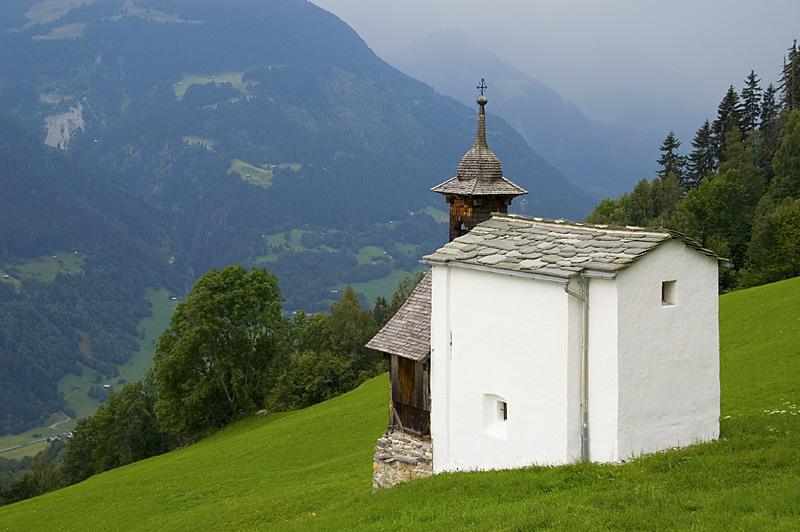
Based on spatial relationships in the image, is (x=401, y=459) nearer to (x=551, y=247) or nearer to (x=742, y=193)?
(x=551, y=247)

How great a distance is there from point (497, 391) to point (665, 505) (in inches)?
217

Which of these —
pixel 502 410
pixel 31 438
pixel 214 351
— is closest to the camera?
pixel 502 410

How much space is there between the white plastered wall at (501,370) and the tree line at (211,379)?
39.0m

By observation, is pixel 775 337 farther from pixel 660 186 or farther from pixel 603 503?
pixel 660 186

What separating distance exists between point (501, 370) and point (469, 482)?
2477 millimetres

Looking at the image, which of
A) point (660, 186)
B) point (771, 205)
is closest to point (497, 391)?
point (771, 205)

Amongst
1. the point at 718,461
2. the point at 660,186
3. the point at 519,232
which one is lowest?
the point at 718,461

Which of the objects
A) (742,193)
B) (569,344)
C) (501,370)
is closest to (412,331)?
(501,370)

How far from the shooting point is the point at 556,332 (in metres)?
16.6

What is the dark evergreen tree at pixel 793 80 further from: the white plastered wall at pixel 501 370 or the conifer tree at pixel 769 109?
the white plastered wall at pixel 501 370

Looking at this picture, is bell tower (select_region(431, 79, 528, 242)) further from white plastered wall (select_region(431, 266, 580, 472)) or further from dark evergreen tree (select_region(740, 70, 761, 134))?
dark evergreen tree (select_region(740, 70, 761, 134))

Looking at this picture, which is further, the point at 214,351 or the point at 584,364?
the point at 214,351

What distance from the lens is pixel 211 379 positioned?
2258 inches

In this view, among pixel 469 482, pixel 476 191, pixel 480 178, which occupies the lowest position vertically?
pixel 469 482
